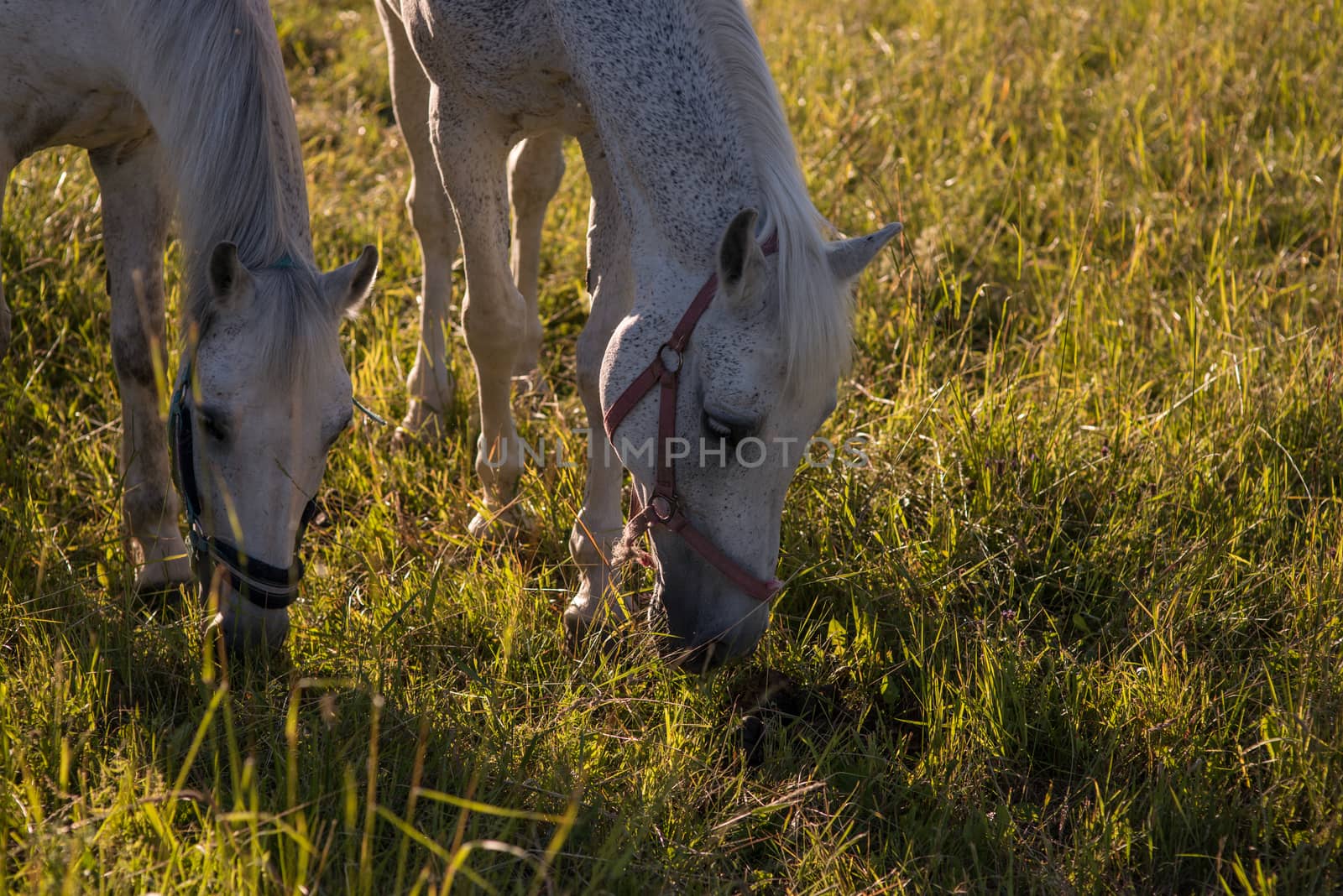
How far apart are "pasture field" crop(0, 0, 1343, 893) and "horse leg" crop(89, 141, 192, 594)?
0.17 m

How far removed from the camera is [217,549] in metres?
2.47

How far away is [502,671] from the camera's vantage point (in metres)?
2.72

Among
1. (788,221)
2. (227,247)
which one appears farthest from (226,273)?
(788,221)

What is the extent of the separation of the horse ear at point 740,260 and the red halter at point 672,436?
0.08 m

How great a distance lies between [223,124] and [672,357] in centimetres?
117

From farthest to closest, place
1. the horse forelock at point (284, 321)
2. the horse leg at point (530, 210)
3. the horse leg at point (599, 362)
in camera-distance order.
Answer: the horse leg at point (530, 210), the horse leg at point (599, 362), the horse forelock at point (284, 321)

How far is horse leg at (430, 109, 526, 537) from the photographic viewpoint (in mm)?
3225

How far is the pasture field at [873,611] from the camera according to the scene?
7.32 ft

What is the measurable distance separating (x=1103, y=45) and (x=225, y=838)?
18.9 ft

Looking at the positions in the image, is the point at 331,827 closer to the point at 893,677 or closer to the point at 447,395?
the point at 893,677

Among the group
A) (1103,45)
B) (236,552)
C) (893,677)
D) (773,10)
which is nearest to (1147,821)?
(893,677)

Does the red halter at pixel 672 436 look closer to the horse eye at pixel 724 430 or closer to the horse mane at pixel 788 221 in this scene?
the horse eye at pixel 724 430

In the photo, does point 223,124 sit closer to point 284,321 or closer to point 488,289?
point 284,321

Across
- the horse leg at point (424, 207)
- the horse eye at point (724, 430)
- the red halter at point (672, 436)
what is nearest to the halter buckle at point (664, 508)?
the red halter at point (672, 436)
